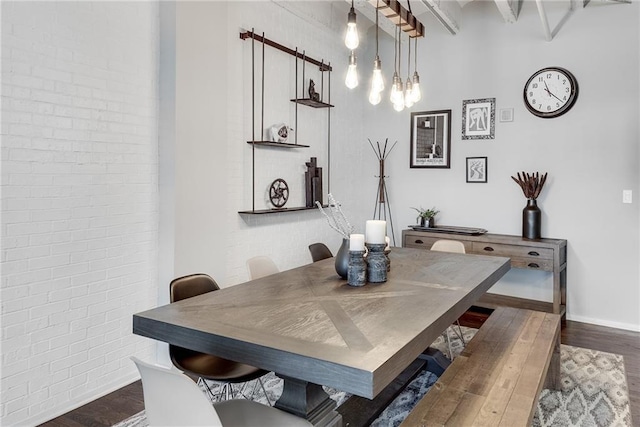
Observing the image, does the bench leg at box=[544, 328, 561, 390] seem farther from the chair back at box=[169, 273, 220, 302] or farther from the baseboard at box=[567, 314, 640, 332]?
the chair back at box=[169, 273, 220, 302]

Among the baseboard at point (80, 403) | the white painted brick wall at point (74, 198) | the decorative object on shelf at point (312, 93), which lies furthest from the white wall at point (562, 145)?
the baseboard at point (80, 403)

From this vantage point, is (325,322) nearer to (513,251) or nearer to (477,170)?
(513,251)

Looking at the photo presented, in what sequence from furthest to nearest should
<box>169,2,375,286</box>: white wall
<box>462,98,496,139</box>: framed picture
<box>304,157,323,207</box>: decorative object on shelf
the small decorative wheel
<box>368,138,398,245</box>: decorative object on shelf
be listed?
<box>368,138,398,245</box>: decorative object on shelf < <box>462,98,496,139</box>: framed picture < <box>304,157,323,207</box>: decorative object on shelf < the small decorative wheel < <box>169,2,375,286</box>: white wall

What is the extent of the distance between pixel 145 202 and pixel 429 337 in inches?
85.5

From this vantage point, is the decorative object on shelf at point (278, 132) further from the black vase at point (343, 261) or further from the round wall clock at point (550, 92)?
the round wall clock at point (550, 92)

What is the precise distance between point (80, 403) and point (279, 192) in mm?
2269

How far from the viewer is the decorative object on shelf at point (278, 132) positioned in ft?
13.1

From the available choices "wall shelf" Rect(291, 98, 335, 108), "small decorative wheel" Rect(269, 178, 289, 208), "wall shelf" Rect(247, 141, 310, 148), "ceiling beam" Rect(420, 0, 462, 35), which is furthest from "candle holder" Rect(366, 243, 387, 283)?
"ceiling beam" Rect(420, 0, 462, 35)

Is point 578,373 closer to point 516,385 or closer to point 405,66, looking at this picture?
point 516,385

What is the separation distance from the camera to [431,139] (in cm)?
502

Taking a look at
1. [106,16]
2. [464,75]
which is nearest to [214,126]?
[106,16]

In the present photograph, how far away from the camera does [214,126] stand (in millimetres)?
3357

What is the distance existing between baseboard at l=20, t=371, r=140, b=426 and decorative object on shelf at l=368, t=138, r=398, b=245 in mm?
3289

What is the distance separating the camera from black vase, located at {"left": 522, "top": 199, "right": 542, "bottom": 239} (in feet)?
14.0
